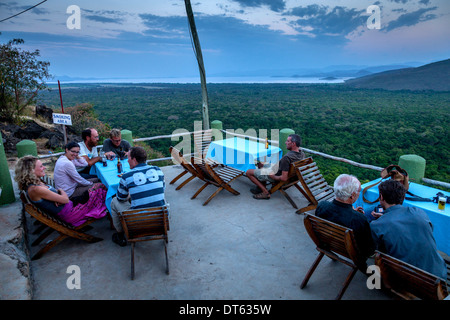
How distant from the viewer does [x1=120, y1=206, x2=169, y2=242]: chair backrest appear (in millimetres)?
2992

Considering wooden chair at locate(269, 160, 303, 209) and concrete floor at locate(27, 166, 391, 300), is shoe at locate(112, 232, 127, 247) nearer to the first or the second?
concrete floor at locate(27, 166, 391, 300)

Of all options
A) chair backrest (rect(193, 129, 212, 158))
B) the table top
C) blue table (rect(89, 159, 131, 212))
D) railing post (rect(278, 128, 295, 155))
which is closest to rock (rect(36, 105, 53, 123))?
chair backrest (rect(193, 129, 212, 158))

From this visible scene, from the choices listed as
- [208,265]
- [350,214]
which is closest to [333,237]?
[350,214]

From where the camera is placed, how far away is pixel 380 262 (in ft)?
7.30

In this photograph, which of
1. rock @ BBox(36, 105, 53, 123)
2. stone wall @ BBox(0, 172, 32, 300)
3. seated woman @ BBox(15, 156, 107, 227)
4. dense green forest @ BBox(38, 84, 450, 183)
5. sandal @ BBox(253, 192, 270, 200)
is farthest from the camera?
dense green forest @ BBox(38, 84, 450, 183)

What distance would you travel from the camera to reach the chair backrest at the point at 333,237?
2420mm

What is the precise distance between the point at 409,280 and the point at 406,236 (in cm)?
35

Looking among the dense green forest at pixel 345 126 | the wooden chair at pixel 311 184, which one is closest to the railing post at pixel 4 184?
the wooden chair at pixel 311 184

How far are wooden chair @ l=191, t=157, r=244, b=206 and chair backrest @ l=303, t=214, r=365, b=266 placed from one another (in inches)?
91.1

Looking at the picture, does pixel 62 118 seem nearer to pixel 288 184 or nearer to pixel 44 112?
pixel 288 184

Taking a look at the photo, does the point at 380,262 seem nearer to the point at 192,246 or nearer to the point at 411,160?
the point at 192,246

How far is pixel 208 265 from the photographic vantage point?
3246mm
